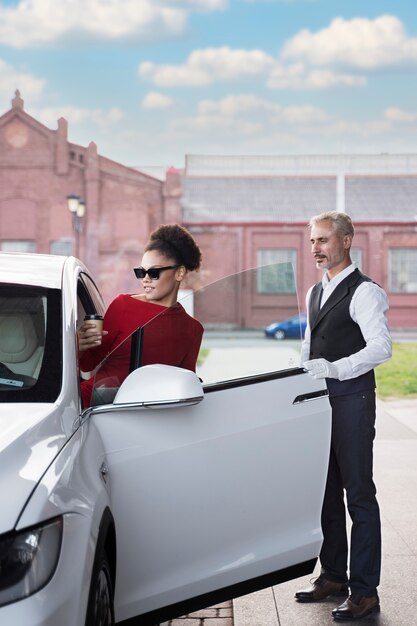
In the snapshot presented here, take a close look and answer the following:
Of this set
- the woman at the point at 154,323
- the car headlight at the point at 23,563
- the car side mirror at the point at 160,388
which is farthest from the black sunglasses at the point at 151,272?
the car headlight at the point at 23,563

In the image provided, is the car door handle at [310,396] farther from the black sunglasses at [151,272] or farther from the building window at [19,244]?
the building window at [19,244]

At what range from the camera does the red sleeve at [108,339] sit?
156 inches

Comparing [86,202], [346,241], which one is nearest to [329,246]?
[346,241]

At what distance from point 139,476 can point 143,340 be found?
507 millimetres

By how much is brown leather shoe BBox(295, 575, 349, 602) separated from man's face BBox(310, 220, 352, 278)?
4.91ft

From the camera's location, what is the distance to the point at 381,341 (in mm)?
4691

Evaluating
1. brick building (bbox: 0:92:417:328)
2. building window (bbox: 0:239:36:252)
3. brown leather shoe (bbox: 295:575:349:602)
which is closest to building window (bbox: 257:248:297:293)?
brown leather shoe (bbox: 295:575:349:602)

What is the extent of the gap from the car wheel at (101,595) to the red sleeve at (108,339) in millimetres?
904

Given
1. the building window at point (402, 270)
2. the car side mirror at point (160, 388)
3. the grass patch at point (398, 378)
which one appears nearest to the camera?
the car side mirror at point (160, 388)

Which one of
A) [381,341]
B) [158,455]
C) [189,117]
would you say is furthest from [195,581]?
[189,117]

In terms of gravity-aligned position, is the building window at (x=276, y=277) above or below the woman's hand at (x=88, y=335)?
above

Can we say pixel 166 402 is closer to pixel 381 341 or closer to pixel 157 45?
pixel 381 341

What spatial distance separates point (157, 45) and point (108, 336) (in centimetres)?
10460

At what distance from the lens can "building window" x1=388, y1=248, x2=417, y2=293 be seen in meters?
48.1
